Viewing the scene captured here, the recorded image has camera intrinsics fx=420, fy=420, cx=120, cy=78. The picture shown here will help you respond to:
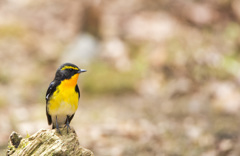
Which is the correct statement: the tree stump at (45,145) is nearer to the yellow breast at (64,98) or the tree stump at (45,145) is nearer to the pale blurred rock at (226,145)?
the yellow breast at (64,98)

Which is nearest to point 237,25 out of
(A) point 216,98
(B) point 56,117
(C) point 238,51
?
(C) point 238,51

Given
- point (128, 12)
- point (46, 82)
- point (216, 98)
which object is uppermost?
point (128, 12)

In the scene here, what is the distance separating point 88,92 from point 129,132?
132 inches

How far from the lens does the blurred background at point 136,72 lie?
1055 centimetres

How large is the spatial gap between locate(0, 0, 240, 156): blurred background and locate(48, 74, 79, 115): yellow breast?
2.91 meters

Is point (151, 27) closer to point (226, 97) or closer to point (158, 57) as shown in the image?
point (158, 57)

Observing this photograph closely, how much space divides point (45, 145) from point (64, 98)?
1.06 metres

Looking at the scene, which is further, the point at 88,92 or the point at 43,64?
the point at 43,64

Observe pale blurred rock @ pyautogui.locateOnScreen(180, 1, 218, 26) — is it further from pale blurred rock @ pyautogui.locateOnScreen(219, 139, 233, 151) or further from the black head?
the black head

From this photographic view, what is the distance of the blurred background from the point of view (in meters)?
10.5

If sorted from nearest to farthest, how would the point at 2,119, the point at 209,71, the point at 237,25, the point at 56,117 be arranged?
1. the point at 56,117
2. the point at 2,119
3. the point at 209,71
4. the point at 237,25

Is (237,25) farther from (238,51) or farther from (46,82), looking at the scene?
(46,82)

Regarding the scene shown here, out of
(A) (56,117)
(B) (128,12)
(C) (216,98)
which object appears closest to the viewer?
(A) (56,117)

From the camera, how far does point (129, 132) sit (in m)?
10.7
